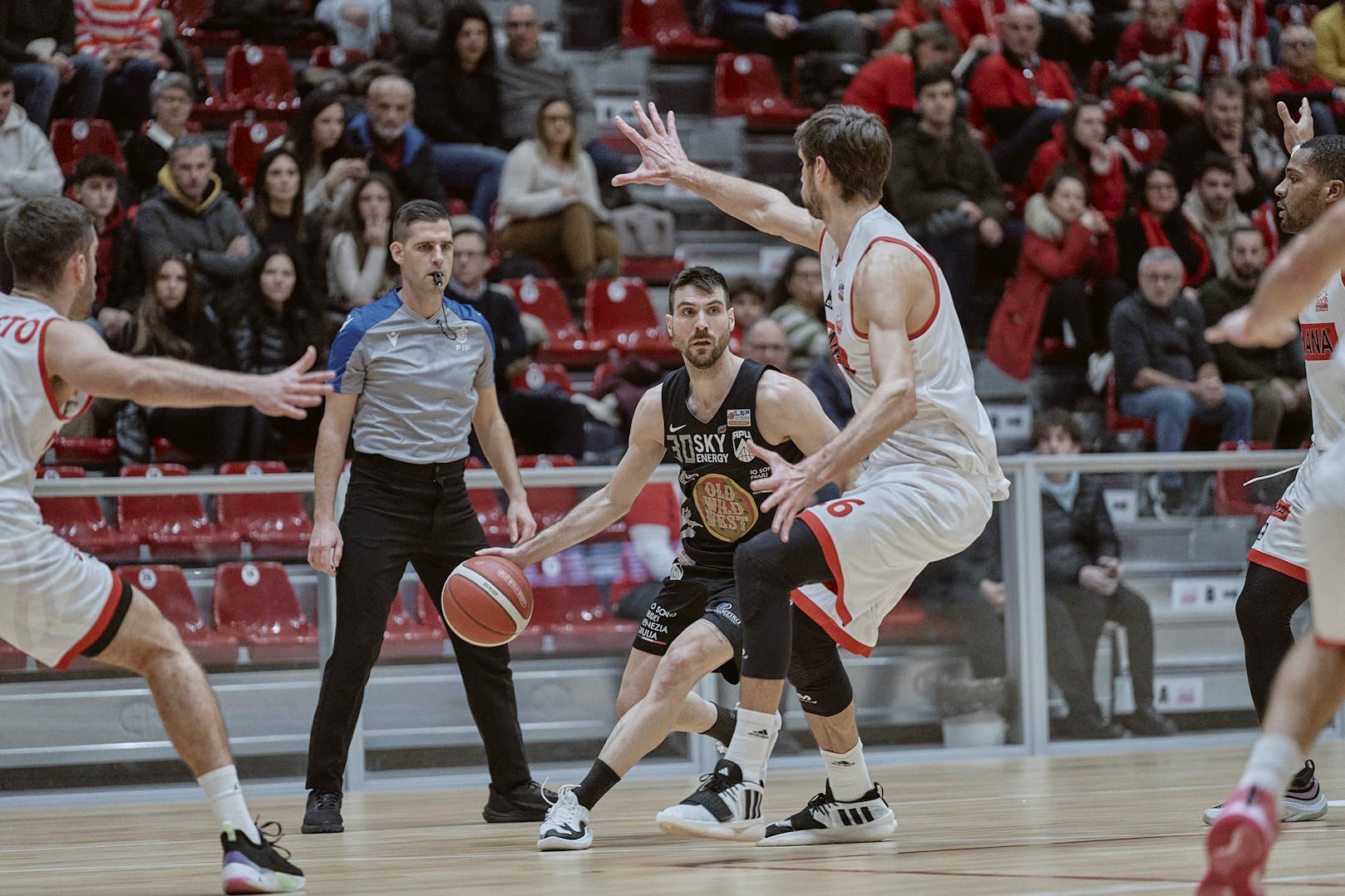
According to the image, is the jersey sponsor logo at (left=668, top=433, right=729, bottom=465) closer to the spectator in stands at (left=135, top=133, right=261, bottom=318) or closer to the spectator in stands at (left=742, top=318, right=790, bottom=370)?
the spectator in stands at (left=742, top=318, right=790, bottom=370)

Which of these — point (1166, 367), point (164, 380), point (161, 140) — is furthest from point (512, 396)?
point (164, 380)

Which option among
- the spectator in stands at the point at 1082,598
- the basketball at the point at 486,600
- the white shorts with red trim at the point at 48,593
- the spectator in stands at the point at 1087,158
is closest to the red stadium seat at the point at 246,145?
the spectator in stands at the point at 1087,158

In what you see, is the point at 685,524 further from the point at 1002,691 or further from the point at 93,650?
the point at 1002,691

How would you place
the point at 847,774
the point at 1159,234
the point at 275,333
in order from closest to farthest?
the point at 847,774 → the point at 275,333 → the point at 1159,234

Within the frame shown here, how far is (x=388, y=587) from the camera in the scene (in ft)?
20.5

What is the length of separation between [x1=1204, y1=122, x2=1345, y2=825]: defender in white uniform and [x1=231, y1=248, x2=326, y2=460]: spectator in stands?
17.8ft

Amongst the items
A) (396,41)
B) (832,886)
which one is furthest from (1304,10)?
(832,886)

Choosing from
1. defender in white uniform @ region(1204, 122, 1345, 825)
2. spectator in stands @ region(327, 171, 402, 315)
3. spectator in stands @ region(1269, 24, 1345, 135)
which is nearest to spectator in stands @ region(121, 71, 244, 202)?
spectator in stands @ region(327, 171, 402, 315)

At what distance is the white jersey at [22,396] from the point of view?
4.05m

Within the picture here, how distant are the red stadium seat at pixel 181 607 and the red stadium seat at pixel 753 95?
653 cm

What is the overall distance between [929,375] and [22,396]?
2.38 meters

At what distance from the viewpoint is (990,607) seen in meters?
8.62

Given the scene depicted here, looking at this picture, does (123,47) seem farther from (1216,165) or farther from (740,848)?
(740,848)

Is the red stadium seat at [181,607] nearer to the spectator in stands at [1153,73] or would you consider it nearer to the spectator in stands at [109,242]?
the spectator in stands at [109,242]
